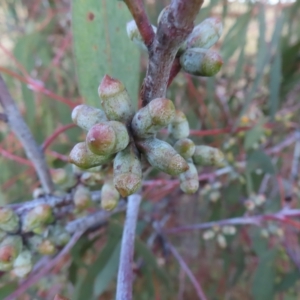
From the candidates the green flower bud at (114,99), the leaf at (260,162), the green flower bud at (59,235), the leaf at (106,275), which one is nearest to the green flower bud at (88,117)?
the green flower bud at (114,99)

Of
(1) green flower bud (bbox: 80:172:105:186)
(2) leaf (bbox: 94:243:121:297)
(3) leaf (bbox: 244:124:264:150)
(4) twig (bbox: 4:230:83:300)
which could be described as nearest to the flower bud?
(1) green flower bud (bbox: 80:172:105:186)

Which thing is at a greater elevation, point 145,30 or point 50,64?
point 50,64

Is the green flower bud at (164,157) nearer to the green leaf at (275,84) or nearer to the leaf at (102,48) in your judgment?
the leaf at (102,48)

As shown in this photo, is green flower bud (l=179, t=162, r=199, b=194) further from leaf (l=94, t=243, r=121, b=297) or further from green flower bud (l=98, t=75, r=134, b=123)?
leaf (l=94, t=243, r=121, b=297)

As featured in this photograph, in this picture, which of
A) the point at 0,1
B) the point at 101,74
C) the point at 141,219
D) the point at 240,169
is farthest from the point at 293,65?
the point at 0,1

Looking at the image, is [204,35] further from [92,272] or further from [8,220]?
[92,272]

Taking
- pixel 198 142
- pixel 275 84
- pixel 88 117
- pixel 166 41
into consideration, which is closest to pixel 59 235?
pixel 88 117

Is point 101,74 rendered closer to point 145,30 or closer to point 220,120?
point 145,30
